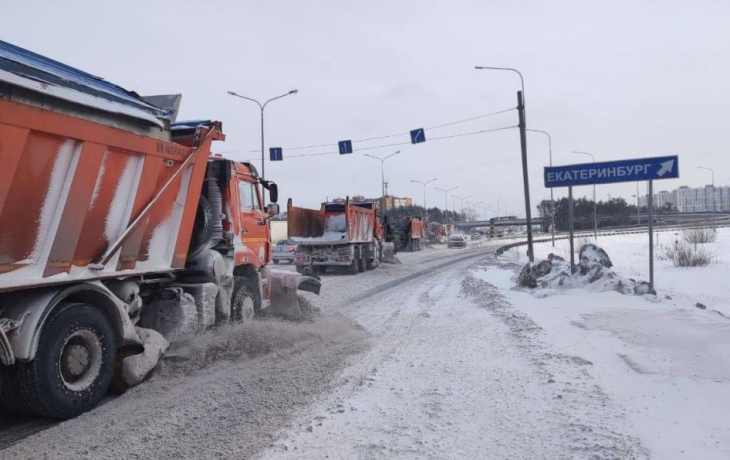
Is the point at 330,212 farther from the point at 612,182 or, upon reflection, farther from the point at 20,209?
the point at 20,209

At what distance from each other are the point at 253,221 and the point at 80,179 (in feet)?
14.3

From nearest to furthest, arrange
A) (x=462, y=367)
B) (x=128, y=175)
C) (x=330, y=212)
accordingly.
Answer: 1. (x=128, y=175)
2. (x=462, y=367)
3. (x=330, y=212)

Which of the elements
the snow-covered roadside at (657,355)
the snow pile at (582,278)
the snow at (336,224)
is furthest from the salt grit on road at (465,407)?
the snow at (336,224)

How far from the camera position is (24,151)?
468 cm

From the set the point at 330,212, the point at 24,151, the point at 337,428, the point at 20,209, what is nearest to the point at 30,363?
the point at 20,209

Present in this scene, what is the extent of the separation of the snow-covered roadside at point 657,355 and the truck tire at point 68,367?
483 centimetres

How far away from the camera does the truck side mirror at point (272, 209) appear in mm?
10219

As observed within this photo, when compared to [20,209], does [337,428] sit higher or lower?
lower

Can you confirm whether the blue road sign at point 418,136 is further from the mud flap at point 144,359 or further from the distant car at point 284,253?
the mud flap at point 144,359

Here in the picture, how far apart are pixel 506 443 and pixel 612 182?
9.96 m

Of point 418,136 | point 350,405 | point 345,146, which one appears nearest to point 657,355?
point 350,405

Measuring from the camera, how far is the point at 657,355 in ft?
21.6

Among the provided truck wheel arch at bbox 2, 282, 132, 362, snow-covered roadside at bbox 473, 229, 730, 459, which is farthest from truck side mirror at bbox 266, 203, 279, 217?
snow-covered roadside at bbox 473, 229, 730, 459

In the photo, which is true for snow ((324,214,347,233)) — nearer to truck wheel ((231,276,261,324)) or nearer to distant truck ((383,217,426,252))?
truck wheel ((231,276,261,324))
